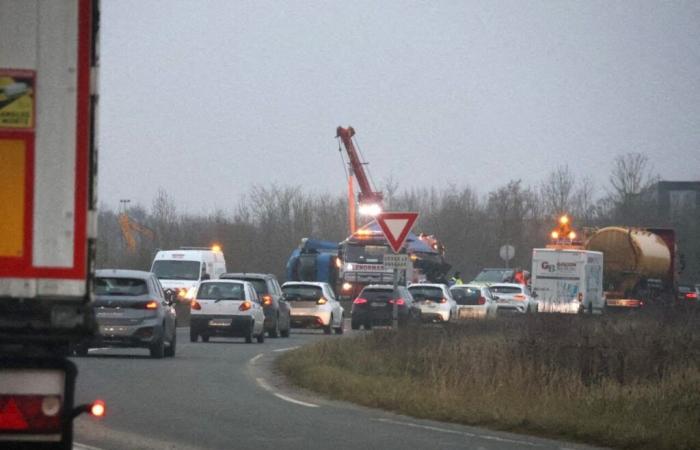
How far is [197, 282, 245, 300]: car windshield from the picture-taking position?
37062 millimetres

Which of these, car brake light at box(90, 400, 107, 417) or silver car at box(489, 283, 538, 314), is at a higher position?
car brake light at box(90, 400, 107, 417)

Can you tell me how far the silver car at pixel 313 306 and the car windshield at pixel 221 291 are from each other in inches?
331

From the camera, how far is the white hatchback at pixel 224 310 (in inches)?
1459

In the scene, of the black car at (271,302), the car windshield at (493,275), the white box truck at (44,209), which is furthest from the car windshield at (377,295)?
the white box truck at (44,209)

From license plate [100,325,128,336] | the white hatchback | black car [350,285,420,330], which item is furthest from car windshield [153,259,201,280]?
license plate [100,325,128,336]

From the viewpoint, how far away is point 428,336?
1156 inches

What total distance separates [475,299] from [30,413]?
154 feet

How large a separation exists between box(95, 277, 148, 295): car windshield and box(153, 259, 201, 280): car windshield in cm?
2341

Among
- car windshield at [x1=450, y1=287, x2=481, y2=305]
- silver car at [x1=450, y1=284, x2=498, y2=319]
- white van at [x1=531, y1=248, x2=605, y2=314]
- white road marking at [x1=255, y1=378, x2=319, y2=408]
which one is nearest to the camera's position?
white road marking at [x1=255, y1=378, x2=319, y2=408]

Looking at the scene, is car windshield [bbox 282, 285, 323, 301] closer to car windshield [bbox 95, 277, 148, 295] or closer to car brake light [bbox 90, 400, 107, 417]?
car windshield [bbox 95, 277, 148, 295]

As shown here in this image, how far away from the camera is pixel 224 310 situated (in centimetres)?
3722

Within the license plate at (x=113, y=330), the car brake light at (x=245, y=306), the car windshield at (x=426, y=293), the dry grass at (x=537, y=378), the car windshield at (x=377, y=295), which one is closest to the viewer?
the dry grass at (x=537, y=378)

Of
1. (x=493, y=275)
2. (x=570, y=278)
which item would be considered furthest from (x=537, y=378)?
(x=493, y=275)

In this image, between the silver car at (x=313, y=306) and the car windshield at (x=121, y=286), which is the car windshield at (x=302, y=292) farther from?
the car windshield at (x=121, y=286)
